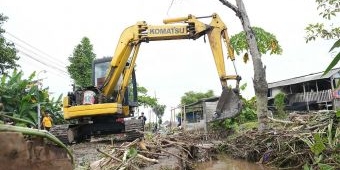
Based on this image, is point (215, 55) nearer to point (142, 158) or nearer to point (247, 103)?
point (142, 158)

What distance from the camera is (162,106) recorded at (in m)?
59.9

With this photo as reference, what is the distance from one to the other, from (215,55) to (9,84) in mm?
9493

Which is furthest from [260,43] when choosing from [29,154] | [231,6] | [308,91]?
[308,91]

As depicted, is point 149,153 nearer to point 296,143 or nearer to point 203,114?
point 296,143

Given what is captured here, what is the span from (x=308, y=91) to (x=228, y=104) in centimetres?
2244

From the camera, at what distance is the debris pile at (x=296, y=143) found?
5.66 meters

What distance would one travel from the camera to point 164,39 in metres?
11.6

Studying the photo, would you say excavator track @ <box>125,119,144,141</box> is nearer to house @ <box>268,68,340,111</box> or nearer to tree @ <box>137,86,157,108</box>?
house @ <box>268,68,340,111</box>

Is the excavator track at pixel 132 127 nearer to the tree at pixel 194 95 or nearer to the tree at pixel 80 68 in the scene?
the tree at pixel 80 68

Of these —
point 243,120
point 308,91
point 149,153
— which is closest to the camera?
point 149,153

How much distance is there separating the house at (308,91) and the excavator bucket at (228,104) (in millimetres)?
17394

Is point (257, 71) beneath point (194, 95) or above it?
beneath

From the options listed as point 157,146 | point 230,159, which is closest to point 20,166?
point 157,146

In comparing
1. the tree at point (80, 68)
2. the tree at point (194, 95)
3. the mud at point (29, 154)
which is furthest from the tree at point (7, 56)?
the tree at point (194, 95)
